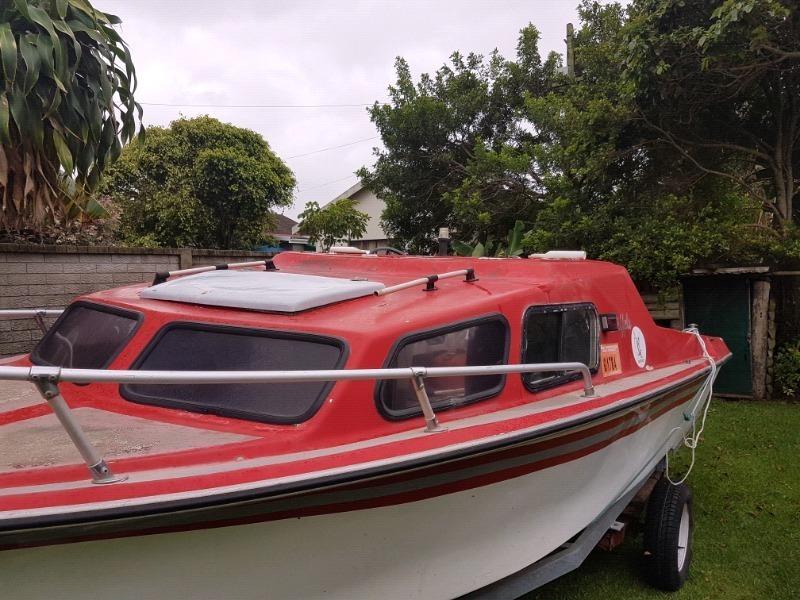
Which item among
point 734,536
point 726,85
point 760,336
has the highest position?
point 726,85

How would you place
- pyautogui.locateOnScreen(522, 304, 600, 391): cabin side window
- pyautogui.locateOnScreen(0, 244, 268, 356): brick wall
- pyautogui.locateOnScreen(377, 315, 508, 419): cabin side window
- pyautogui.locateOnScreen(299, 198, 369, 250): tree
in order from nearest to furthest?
pyautogui.locateOnScreen(377, 315, 508, 419): cabin side window → pyautogui.locateOnScreen(522, 304, 600, 391): cabin side window → pyautogui.locateOnScreen(0, 244, 268, 356): brick wall → pyautogui.locateOnScreen(299, 198, 369, 250): tree

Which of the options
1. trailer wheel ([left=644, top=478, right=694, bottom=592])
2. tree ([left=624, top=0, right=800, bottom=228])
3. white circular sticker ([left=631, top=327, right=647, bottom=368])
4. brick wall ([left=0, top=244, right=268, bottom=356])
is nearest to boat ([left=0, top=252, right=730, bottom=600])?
trailer wheel ([left=644, top=478, right=694, bottom=592])

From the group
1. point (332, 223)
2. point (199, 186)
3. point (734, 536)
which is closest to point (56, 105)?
point (734, 536)

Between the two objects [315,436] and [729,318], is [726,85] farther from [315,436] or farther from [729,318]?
[315,436]

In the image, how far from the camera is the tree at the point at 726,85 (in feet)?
22.5

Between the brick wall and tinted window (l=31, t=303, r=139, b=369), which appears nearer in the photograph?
tinted window (l=31, t=303, r=139, b=369)

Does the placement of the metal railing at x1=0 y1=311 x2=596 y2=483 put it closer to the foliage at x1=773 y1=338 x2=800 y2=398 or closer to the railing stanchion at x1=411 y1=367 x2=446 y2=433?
the railing stanchion at x1=411 y1=367 x2=446 y2=433

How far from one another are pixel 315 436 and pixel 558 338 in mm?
1537

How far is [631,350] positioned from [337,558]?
2469 mm

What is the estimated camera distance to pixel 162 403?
8.32ft

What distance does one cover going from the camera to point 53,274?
609 centimetres

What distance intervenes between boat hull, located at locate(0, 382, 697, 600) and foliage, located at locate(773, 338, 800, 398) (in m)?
6.39

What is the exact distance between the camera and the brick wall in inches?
228

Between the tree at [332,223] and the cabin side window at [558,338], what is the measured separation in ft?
45.5
